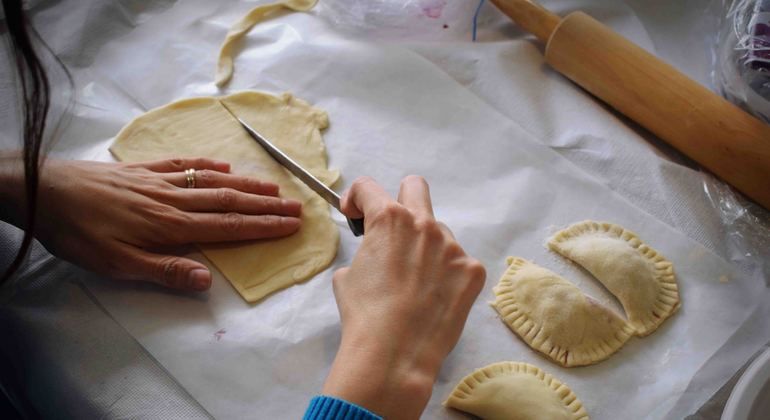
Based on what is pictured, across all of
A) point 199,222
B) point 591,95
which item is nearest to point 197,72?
point 199,222

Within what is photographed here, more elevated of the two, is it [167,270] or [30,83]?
[30,83]

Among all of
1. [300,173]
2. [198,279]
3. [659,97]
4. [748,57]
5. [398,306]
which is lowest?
[198,279]

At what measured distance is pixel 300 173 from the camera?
140cm

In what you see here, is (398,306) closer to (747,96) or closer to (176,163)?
(176,163)

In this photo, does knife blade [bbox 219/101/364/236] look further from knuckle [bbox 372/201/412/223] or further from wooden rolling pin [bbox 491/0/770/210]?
wooden rolling pin [bbox 491/0/770/210]

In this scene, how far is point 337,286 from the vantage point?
3.61 ft

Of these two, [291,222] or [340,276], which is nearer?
[340,276]

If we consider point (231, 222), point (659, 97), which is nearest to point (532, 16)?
point (659, 97)

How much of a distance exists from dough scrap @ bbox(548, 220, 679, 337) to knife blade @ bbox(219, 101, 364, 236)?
0.43 metres

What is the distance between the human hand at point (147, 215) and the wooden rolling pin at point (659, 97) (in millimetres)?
795

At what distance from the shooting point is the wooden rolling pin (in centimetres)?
140

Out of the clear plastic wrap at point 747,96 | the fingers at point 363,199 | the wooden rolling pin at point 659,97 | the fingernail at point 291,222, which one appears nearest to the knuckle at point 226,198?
the fingernail at point 291,222

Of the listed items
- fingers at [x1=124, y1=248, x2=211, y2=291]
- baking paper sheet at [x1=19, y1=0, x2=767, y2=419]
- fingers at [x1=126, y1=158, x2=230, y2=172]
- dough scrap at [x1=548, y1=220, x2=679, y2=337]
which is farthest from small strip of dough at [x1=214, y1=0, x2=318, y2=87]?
dough scrap at [x1=548, y1=220, x2=679, y2=337]

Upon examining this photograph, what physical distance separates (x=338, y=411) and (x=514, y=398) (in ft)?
1.18
